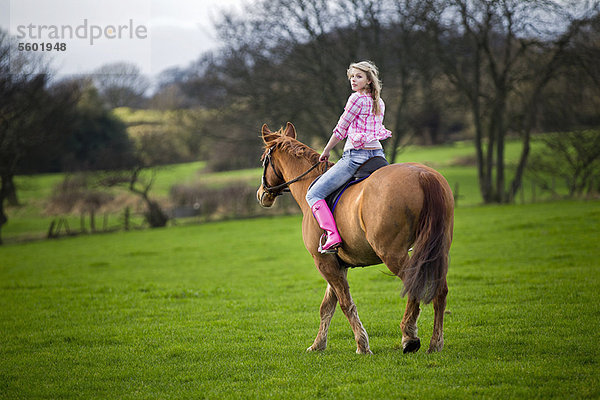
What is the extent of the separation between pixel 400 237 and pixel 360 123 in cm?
143

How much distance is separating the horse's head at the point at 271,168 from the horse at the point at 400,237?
747mm

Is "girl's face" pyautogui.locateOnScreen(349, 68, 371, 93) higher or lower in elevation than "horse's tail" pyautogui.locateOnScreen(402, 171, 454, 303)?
higher

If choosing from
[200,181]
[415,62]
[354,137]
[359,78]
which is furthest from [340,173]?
[200,181]

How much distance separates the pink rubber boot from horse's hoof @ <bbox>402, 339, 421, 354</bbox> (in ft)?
4.33

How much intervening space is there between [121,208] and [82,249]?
1508cm

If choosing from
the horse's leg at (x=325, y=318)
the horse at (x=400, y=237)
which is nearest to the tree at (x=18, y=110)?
the horse's leg at (x=325, y=318)

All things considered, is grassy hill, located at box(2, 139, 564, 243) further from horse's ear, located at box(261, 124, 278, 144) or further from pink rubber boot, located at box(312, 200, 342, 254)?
pink rubber boot, located at box(312, 200, 342, 254)

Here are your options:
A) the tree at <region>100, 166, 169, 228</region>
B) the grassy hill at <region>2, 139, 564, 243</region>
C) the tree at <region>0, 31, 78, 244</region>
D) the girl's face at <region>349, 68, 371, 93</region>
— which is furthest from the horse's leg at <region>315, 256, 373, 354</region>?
the tree at <region>100, 166, 169, 228</region>

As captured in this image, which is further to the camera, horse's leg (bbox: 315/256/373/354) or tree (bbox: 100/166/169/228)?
tree (bbox: 100/166/169/228)

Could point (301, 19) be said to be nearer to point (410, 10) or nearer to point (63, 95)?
point (410, 10)

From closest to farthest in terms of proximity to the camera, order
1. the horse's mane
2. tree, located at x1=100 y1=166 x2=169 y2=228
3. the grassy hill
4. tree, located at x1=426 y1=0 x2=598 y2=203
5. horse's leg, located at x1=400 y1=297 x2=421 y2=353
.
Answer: horse's leg, located at x1=400 y1=297 x2=421 y2=353 < the horse's mane < tree, located at x1=426 y1=0 x2=598 y2=203 < tree, located at x1=100 y1=166 x2=169 y2=228 < the grassy hill

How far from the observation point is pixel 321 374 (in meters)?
5.70

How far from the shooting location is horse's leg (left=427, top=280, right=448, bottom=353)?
577cm

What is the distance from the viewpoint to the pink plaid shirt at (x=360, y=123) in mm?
6234
